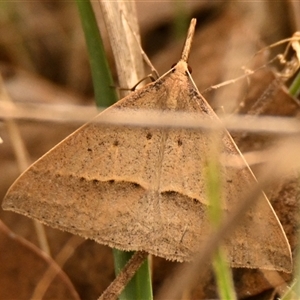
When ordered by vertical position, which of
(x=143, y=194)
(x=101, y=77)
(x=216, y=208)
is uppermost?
(x=101, y=77)

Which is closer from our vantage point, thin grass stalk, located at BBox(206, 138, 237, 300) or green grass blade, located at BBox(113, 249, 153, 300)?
thin grass stalk, located at BBox(206, 138, 237, 300)

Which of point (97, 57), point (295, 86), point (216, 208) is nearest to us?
point (216, 208)

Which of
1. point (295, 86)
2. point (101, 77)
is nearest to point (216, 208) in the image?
point (101, 77)

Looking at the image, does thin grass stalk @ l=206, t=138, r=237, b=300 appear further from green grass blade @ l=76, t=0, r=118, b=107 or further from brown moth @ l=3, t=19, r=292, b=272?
green grass blade @ l=76, t=0, r=118, b=107

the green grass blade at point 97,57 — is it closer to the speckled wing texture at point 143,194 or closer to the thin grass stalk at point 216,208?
the speckled wing texture at point 143,194

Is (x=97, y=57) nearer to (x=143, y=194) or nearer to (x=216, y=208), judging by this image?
(x=143, y=194)

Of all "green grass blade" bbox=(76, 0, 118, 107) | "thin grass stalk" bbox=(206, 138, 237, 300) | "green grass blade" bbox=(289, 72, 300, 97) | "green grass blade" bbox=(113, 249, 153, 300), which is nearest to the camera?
"thin grass stalk" bbox=(206, 138, 237, 300)

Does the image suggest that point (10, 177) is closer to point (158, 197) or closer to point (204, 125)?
point (158, 197)

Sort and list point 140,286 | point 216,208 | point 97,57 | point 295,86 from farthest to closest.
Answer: point 295,86 → point 97,57 → point 140,286 → point 216,208

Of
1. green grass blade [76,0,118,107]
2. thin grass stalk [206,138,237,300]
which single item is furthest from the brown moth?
thin grass stalk [206,138,237,300]

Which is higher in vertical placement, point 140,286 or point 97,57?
point 97,57
